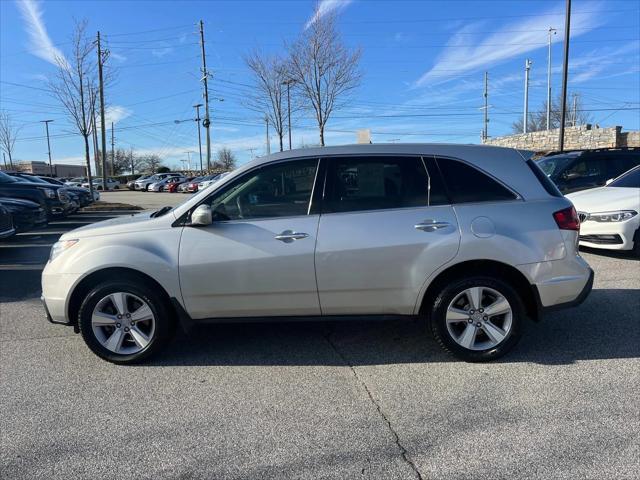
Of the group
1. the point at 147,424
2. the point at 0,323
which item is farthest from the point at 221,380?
the point at 0,323

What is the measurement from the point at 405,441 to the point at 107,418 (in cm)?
195

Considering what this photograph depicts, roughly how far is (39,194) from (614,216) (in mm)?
13399

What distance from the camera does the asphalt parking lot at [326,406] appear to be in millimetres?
2791

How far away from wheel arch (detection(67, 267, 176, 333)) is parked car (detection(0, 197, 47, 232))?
671 centimetres

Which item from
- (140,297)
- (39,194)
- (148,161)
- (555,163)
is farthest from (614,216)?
(148,161)

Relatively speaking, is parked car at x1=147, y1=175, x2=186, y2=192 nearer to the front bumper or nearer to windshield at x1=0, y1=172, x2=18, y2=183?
windshield at x1=0, y1=172, x2=18, y2=183

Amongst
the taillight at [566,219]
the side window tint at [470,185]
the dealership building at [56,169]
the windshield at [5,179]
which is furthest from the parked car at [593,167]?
the dealership building at [56,169]

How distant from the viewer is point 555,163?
1140 cm

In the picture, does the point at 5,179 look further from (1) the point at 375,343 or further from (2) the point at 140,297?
(1) the point at 375,343

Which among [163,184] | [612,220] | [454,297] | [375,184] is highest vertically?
[163,184]

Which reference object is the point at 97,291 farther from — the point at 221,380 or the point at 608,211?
the point at 608,211

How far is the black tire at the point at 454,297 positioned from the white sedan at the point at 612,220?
4571 millimetres

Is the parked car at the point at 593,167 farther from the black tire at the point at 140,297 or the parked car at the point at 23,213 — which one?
the parked car at the point at 23,213

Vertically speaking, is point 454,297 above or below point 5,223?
below
